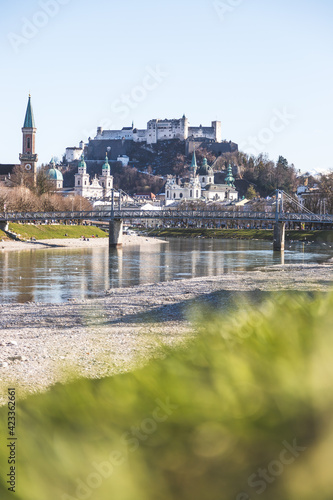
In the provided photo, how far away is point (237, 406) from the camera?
326cm

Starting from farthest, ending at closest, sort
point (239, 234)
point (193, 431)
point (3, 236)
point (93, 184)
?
1. point (93, 184)
2. point (239, 234)
3. point (3, 236)
4. point (193, 431)

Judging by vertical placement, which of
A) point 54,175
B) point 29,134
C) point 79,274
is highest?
point 29,134

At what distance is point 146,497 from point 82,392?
79 cm

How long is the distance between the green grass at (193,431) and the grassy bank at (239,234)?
82032 millimetres

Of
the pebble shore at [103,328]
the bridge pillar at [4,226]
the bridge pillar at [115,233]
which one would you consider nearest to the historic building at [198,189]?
the bridge pillar at [115,233]

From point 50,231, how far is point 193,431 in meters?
78.3

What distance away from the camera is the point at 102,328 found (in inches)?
578

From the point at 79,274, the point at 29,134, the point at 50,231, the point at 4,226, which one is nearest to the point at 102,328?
the point at 79,274

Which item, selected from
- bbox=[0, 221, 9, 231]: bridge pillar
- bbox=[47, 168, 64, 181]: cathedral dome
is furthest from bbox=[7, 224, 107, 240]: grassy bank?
bbox=[47, 168, 64, 181]: cathedral dome

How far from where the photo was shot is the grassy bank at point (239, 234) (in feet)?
283

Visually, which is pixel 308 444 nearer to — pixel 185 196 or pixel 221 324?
pixel 221 324

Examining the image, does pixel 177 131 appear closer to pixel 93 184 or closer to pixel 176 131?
pixel 176 131

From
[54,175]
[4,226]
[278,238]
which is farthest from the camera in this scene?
[54,175]

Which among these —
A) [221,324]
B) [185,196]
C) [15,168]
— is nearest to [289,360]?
[221,324]
